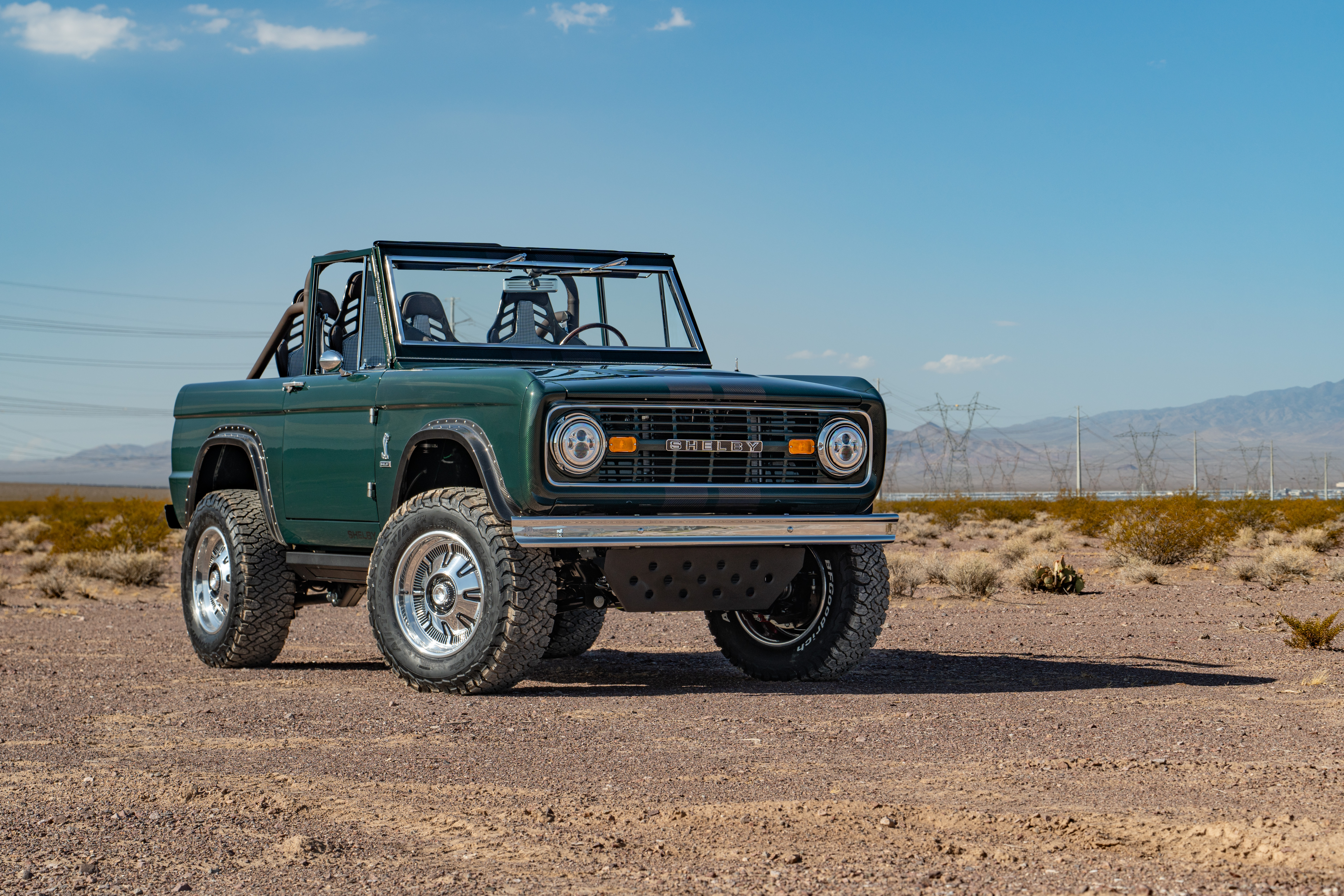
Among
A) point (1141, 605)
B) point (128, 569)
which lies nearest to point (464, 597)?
point (1141, 605)

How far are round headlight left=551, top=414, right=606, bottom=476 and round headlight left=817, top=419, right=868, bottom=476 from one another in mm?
1381

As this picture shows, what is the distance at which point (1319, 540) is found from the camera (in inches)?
1185

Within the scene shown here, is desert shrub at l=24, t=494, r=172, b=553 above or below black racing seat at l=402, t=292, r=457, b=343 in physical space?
below

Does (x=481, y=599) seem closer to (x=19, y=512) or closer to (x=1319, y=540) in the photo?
(x=1319, y=540)

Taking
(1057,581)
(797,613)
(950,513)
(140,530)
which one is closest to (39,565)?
(140,530)

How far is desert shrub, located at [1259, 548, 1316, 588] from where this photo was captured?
63.3 feet

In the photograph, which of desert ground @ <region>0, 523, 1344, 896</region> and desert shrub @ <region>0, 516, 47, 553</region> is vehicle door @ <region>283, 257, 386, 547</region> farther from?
desert shrub @ <region>0, 516, 47, 553</region>

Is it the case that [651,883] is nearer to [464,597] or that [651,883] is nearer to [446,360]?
[464,597]

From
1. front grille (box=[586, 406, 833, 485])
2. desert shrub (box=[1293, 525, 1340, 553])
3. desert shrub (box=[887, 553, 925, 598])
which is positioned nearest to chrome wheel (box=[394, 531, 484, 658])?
front grille (box=[586, 406, 833, 485])

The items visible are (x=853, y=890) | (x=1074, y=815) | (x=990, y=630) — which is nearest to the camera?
(x=853, y=890)

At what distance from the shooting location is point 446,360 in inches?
365

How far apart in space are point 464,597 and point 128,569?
48.1 ft

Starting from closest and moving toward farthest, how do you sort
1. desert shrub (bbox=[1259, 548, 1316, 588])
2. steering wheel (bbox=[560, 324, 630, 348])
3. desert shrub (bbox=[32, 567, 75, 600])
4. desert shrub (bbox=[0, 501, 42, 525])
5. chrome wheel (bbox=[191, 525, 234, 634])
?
steering wheel (bbox=[560, 324, 630, 348]), chrome wheel (bbox=[191, 525, 234, 634]), desert shrub (bbox=[32, 567, 75, 600]), desert shrub (bbox=[1259, 548, 1316, 588]), desert shrub (bbox=[0, 501, 42, 525])

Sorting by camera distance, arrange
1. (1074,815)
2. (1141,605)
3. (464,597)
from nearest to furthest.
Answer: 1. (1074,815)
2. (464,597)
3. (1141,605)
